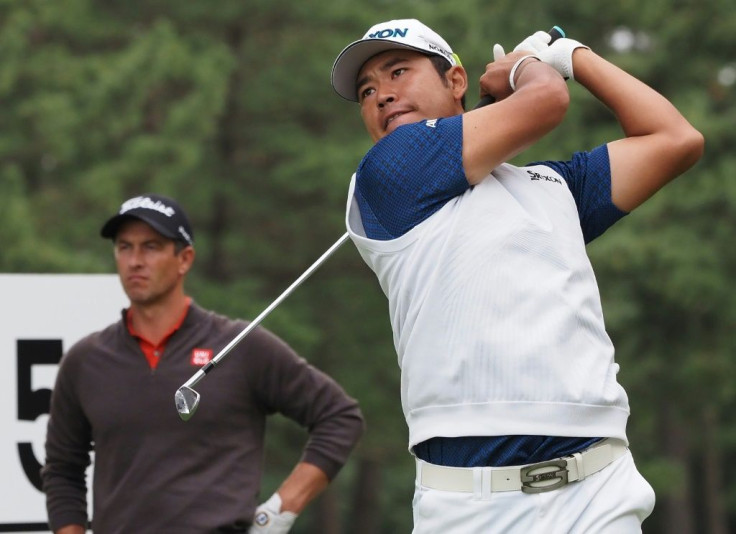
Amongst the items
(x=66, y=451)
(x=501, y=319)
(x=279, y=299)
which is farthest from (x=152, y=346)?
(x=501, y=319)

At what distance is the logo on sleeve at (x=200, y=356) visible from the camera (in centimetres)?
510

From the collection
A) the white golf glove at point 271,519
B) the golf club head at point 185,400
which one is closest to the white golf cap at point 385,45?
the golf club head at point 185,400

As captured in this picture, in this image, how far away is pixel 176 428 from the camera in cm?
494

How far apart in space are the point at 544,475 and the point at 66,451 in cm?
249

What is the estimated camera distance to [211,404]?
4977 mm

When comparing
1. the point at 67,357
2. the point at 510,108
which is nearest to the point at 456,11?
the point at 67,357

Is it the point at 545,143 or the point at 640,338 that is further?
the point at 640,338

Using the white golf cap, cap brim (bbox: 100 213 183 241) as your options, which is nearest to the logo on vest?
the white golf cap

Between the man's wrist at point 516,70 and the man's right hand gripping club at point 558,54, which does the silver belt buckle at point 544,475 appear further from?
the man's right hand gripping club at point 558,54

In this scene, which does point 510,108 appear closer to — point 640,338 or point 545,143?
point 545,143

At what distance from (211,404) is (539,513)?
1972 millimetres

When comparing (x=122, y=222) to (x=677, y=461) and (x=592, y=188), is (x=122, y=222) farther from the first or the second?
(x=677, y=461)

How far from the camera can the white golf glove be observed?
509 centimetres

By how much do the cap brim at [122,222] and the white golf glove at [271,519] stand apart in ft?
3.53
